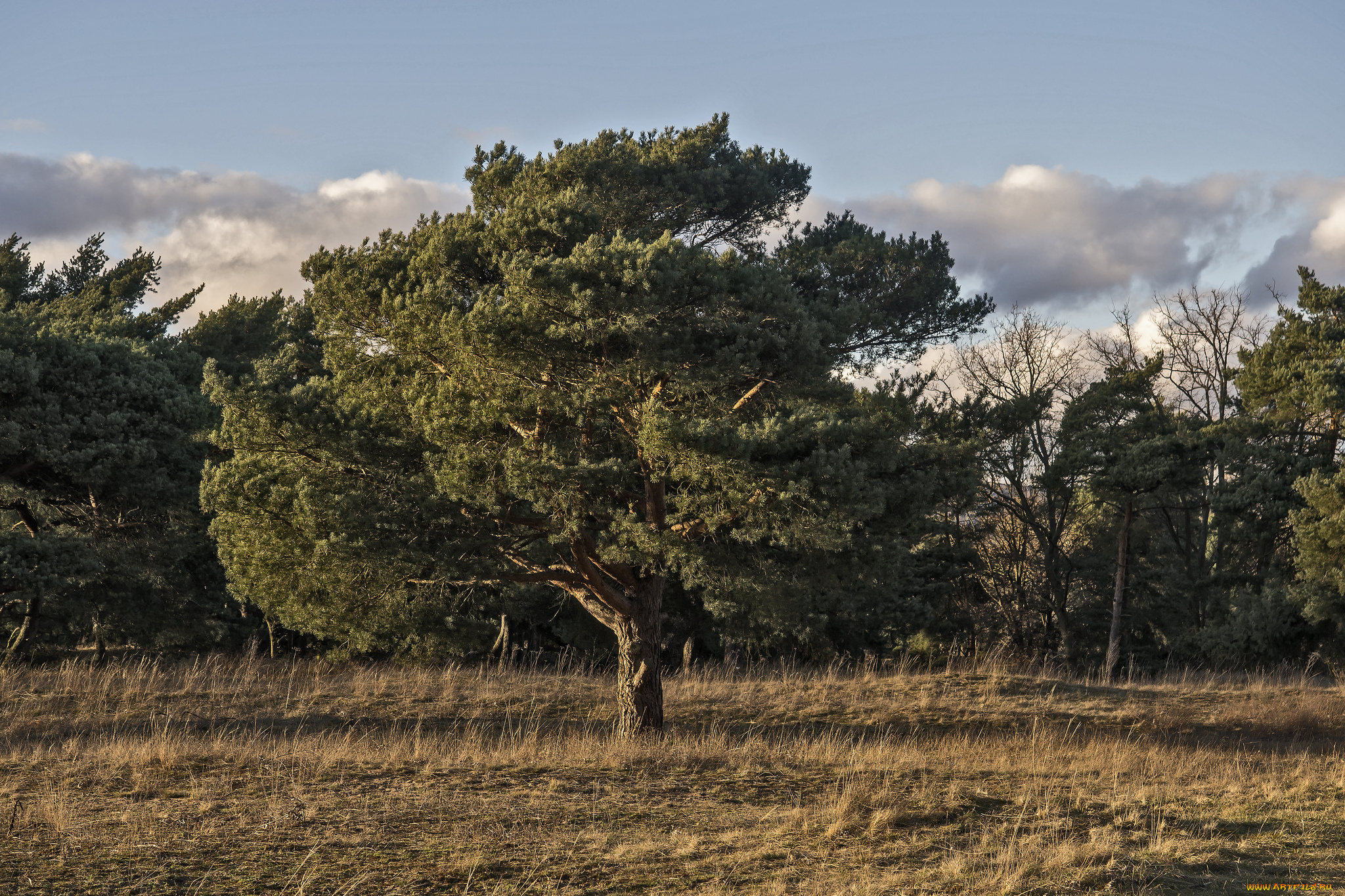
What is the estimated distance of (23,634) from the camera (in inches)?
825

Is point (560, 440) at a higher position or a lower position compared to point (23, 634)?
higher

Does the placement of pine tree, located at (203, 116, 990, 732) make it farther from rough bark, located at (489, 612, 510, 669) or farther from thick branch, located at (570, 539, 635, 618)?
rough bark, located at (489, 612, 510, 669)

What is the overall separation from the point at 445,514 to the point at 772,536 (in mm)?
4146

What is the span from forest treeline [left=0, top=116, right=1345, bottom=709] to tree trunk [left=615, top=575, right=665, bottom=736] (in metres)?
0.04

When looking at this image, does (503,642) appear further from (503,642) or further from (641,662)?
(641,662)

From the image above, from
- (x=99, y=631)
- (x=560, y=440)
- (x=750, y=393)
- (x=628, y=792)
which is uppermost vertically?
(x=750, y=393)

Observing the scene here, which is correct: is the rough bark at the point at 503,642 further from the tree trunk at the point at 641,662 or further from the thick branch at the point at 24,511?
the thick branch at the point at 24,511

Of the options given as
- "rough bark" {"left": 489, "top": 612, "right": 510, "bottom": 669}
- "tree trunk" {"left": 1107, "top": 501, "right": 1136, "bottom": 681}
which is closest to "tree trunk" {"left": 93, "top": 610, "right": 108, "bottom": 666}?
"rough bark" {"left": 489, "top": 612, "right": 510, "bottom": 669}

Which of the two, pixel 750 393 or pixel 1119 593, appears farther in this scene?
pixel 1119 593

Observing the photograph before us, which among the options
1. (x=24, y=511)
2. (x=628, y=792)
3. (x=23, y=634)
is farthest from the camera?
(x=24, y=511)

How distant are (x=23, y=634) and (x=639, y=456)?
57.1 ft

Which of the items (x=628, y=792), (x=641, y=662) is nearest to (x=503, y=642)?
(x=641, y=662)

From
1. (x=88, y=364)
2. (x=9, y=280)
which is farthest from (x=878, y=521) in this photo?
(x=9, y=280)

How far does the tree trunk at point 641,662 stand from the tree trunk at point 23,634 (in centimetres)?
1433
